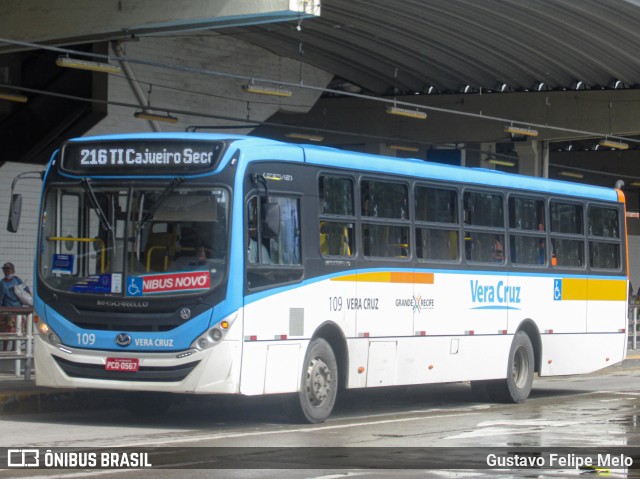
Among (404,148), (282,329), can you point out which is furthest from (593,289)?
(404,148)

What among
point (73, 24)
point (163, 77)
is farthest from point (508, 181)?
point (163, 77)

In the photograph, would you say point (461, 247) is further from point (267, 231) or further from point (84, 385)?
point (84, 385)

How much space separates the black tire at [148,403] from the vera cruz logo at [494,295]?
445cm

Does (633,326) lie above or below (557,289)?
below

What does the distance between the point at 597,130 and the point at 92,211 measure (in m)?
25.6

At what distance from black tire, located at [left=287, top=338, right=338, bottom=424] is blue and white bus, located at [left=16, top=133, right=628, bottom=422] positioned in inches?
0.8

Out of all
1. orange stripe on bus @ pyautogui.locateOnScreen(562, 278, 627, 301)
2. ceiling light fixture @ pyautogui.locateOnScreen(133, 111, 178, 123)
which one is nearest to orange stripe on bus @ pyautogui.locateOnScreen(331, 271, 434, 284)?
orange stripe on bus @ pyautogui.locateOnScreen(562, 278, 627, 301)

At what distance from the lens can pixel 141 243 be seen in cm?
1352

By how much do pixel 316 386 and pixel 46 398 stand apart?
3401 millimetres

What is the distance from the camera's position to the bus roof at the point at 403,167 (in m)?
13.9

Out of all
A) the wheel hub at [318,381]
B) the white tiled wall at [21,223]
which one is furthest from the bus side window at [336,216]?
the white tiled wall at [21,223]

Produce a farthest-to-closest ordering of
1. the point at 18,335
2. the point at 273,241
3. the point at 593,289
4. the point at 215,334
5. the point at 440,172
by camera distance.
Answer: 1. the point at 593,289
2. the point at 18,335
3. the point at 440,172
4. the point at 273,241
5. the point at 215,334

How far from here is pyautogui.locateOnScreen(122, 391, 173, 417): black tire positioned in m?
15.3

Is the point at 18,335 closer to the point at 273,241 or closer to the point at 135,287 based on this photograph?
the point at 135,287
